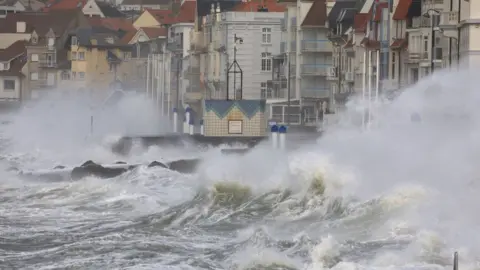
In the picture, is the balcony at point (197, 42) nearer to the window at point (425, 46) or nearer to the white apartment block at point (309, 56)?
the white apartment block at point (309, 56)

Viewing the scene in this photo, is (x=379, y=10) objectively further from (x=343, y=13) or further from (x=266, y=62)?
(x=266, y=62)

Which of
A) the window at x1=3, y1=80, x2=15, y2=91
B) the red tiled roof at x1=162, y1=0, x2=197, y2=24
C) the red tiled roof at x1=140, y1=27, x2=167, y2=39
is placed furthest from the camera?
the window at x1=3, y1=80, x2=15, y2=91

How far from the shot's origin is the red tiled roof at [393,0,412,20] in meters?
60.4

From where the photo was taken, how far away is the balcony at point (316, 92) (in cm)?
7769

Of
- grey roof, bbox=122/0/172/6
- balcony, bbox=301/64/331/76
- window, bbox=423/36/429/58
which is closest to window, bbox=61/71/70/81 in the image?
grey roof, bbox=122/0/172/6

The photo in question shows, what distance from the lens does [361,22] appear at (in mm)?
71188

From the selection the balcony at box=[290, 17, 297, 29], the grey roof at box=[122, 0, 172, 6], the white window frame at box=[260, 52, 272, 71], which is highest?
the grey roof at box=[122, 0, 172, 6]

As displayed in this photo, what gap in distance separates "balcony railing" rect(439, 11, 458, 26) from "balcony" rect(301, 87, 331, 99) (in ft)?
89.5

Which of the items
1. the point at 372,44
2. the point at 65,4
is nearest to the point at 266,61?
the point at 372,44

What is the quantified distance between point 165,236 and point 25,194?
53.7 feet

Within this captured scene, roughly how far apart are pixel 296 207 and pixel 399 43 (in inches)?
938

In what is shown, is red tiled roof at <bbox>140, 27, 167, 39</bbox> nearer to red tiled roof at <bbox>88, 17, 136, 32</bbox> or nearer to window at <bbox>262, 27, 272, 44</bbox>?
red tiled roof at <bbox>88, 17, 136, 32</bbox>

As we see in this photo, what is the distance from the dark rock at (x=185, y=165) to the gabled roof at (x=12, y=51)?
81735mm

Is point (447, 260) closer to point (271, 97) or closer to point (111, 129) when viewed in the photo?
point (271, 97)
